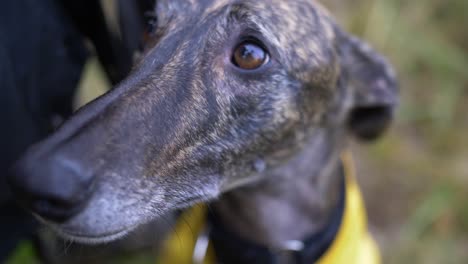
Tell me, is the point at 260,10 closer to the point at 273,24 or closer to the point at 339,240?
the point at 273,24

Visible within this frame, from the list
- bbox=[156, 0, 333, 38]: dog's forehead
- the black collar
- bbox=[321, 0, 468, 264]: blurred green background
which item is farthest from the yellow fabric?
bbox=[321, 0, 468, 264]: blurred green background

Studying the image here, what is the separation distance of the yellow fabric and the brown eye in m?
0.78

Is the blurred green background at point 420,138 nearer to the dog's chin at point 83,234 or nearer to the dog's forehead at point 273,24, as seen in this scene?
the dog's forehead at point 273,24

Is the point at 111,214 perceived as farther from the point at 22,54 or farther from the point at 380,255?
the point at 380,255

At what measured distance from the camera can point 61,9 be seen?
2334 millimetres

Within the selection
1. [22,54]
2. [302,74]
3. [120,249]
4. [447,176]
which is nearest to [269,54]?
[302,74]

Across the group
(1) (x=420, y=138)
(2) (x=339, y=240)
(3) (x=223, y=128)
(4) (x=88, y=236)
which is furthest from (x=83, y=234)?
(1) (x=420, y=138)

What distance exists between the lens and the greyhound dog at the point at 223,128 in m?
1.53

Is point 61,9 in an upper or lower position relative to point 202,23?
lower

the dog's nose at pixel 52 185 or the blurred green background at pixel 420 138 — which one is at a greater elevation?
the dog's nose at pixel 52 185

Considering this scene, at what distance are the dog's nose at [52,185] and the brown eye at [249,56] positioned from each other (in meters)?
0.71

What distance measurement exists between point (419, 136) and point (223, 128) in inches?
114

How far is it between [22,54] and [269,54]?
0.96 m

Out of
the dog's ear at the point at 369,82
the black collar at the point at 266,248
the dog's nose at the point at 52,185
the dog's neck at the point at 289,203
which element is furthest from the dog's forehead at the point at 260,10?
the black collar at the point at 266,248
